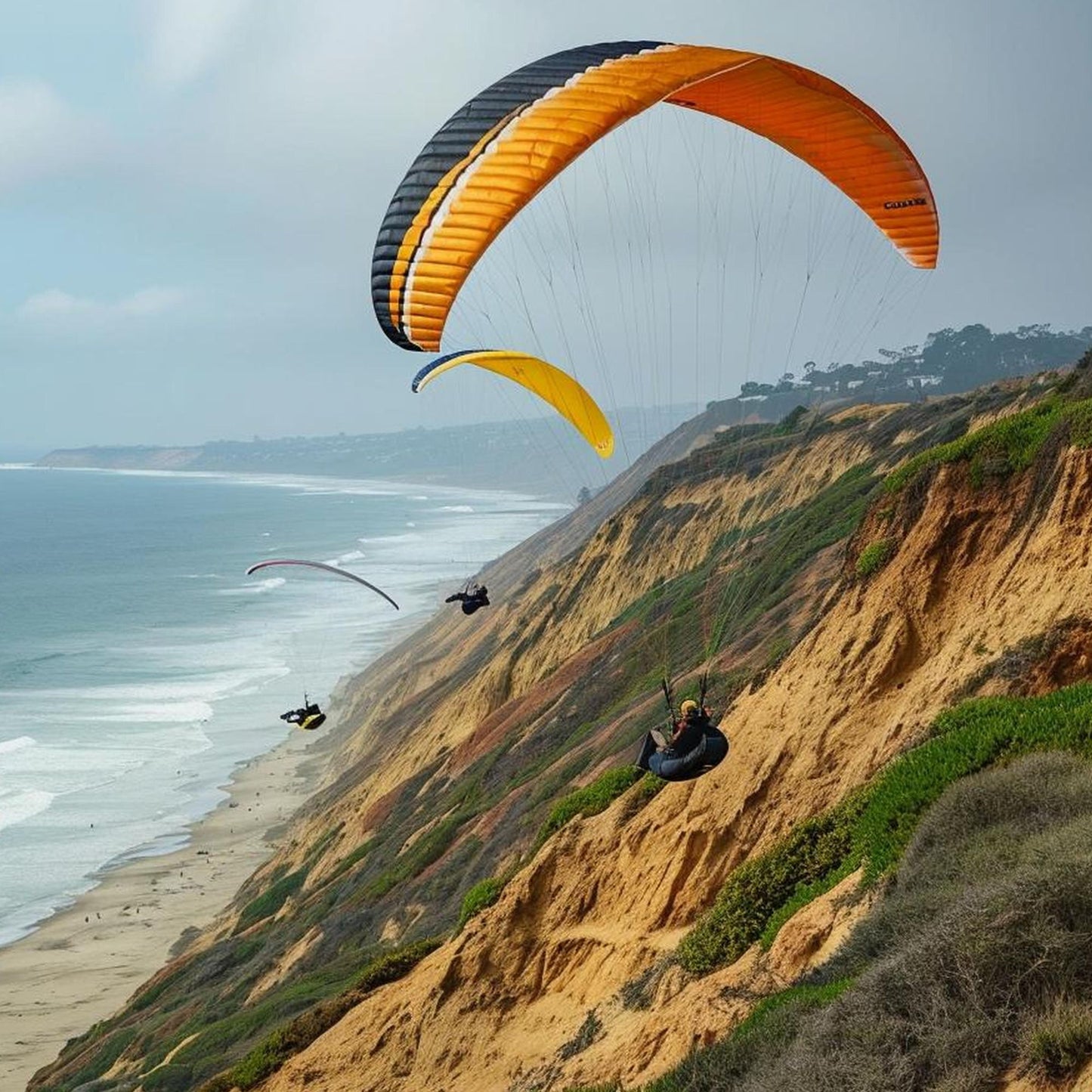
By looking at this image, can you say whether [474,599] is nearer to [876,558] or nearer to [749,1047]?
[876,558]

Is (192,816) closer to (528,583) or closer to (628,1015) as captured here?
(528,583)

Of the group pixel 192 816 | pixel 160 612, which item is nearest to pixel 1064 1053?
pixel 192 816

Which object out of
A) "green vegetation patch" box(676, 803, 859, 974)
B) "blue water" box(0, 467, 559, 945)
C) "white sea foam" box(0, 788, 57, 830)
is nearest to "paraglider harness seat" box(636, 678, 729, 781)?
"green vegetation patch" box(676, 803, 859, 974)

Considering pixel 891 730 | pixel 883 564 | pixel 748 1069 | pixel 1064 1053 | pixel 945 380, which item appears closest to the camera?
pixel 1064 1053

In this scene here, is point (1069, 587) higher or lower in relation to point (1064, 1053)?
higher

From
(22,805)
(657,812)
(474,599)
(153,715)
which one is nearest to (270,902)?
(474,599)

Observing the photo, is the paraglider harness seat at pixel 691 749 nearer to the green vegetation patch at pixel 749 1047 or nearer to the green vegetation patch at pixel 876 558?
the green vegetation patch at pixel 749 1047

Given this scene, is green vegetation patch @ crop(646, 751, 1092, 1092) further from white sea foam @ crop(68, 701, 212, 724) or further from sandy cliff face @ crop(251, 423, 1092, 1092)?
white sea foam @ crop(68, 701, 212, 724)
